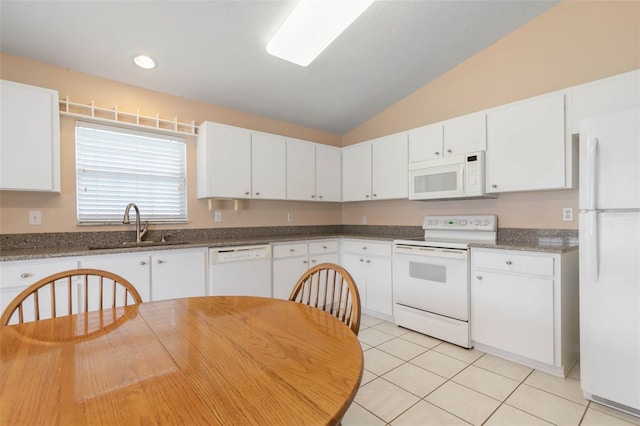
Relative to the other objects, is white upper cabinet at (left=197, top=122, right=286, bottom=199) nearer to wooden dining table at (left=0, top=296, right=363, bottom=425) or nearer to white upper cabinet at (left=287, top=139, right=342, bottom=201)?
white upper cabinet at (left=287, top=139, right=342, bottom=201)

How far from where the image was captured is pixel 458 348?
2.56 m

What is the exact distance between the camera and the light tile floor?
1672mm

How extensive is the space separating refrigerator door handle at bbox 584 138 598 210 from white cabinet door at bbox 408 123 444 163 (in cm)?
135

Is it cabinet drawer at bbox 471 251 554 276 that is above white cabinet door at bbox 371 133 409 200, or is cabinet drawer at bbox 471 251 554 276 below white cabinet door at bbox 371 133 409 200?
below

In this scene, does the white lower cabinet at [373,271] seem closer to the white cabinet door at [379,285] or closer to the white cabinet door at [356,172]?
the white cabinet door at [379,285]

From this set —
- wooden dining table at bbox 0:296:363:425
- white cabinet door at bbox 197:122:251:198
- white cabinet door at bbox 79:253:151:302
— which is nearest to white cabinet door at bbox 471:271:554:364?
wooden dining table at bbox 0:296:363:425

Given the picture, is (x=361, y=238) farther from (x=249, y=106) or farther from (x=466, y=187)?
(x=249, y=106)

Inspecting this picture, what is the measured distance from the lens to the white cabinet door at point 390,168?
A: 3373 millimetres

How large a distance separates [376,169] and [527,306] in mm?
2079

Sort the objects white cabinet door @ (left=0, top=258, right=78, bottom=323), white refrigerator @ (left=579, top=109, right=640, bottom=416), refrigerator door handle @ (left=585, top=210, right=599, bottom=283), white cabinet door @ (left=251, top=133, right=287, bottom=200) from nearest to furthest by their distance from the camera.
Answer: white refrigerator @ (left=579, top=109, right=640, bottom=416)
refrigerator door handle @ (left=585, top=210, right=599, bottom=283)
white cabinet door @ (left=0, top=258, right=78, bottom=323)
white cabinet door @ (left=251, top=133, right=287, bottom=200)

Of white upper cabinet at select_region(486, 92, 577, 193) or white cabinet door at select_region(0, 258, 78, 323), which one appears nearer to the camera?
white cabinet door at select_region(0, 258, 78, 323)

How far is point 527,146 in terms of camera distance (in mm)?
2490

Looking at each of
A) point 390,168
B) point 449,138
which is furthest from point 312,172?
point 449,138

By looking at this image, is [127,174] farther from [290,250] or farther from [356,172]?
[356,172]
